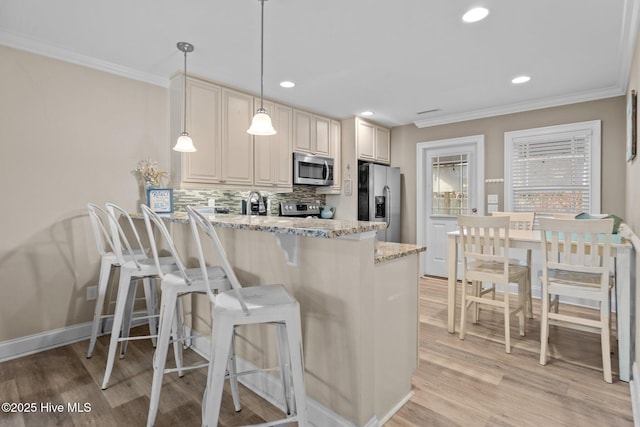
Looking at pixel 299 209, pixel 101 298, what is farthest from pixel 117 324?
pixel 299 209

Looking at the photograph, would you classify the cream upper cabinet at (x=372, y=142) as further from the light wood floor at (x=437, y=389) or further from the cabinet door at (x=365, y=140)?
the light wood floor at (x=437, y=389)

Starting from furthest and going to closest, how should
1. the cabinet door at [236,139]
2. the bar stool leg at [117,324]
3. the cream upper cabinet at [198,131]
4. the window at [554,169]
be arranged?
the window at [554,169]
the cabinet door at [236,139]
the cream upper cabinet at [198,131]
the bar stool leg at [117,324]

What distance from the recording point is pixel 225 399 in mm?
1856

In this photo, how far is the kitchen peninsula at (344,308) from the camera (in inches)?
56.7

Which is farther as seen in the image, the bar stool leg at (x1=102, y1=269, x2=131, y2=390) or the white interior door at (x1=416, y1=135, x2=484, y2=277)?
the white interior door at (x1=416, y1=135, x2=484, y2=277)

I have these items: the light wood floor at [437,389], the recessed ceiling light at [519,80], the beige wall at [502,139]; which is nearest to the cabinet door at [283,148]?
the beige wall at [502,139]

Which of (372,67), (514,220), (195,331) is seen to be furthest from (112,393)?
(514,220)

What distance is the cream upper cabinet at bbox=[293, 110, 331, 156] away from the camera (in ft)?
13.7

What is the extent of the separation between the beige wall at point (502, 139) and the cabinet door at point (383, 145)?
3.5 inches

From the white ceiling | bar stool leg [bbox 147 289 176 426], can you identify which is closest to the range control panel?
the white ceiling

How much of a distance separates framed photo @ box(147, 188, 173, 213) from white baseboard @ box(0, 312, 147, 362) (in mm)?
1069

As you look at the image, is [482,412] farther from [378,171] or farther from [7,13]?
[7,13]

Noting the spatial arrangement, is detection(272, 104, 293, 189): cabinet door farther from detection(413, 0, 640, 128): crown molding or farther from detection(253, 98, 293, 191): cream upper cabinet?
detection(413, 0, 640, 128): crown molding

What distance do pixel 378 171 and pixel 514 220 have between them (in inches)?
72.2
